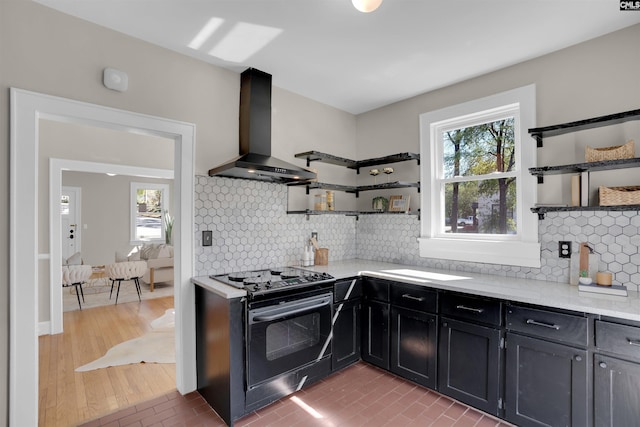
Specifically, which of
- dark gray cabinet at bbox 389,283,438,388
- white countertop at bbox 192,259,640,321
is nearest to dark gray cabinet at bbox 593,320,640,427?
white countertop at bbox 192,259,640,321

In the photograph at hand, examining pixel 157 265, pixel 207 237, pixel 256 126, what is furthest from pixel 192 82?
pixel 157 265

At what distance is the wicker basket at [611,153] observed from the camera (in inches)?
80.9

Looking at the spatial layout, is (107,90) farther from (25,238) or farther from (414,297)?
(414,297)

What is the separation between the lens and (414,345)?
2.58m

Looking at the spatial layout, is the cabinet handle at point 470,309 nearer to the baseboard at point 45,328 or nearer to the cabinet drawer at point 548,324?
the cabinet drawer at point 548,324

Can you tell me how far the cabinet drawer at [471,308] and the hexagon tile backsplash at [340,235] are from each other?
2.23 feet

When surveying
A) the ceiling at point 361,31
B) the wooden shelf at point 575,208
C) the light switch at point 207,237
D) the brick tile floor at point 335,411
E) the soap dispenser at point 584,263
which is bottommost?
the brick tile floor at point 335,411

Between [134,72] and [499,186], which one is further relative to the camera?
[499,186]

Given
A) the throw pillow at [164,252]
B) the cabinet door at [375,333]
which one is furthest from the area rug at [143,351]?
the throw pillow at [164,252]

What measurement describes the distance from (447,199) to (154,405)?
3141 millimetres

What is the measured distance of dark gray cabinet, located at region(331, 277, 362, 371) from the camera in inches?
108

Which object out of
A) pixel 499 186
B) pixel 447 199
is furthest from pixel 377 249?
pixel 499 186

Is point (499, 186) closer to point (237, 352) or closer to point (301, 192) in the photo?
point (301, 192)

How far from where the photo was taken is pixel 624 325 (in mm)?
1699
